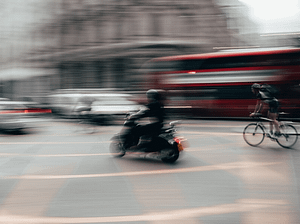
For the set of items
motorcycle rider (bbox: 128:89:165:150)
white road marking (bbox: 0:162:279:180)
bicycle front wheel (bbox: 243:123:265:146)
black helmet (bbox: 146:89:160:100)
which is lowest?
bicycle front wheel (bbox: 243:123:265:146)

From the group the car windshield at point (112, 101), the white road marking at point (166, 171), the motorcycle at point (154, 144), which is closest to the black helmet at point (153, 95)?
the motorcycle at point (154, 144)

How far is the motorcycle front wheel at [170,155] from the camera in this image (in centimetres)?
641

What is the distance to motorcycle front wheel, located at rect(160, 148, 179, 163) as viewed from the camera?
641cm

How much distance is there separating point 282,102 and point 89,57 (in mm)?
23382

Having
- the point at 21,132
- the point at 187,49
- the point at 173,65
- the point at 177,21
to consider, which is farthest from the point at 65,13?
the point at 21,132

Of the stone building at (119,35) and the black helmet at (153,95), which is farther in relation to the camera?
the stone building at (119,35)

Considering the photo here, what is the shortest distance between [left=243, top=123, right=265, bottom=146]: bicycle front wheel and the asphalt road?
23cm

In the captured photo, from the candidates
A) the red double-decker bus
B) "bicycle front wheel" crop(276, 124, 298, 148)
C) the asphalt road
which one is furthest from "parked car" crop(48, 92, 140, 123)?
"bicycle front wheel" crop(276, 124, 298, 148)

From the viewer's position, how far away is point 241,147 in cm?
818

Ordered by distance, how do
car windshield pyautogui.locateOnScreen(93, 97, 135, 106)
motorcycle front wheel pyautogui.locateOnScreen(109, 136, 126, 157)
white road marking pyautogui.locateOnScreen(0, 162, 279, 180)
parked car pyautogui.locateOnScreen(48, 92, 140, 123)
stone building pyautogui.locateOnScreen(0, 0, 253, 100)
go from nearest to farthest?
white road marking pyautogui.locateOnScreen(0, 162, 279, 180)
motorcycle front wheel pyautogui.locateOnScreen(109, 136, 126, 157)
parked car pyautogui.locateOnScreen(48, 92, 140, 123)
car windshield pyautogui.locateOnScreen(93, 97, 135, 106)
stone building pyautogui.locateOnScreen(0, 0, 253, 100)

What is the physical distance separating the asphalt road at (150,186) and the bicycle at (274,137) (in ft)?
0.68

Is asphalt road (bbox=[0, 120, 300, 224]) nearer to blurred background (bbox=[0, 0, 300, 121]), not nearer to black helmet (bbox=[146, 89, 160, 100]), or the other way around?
black helmet (bbox=[146, 89, 160, 100])

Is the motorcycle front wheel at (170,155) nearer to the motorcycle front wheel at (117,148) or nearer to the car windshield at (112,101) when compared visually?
the motorcycle front wheel at (117,148)

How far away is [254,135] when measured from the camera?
827 cm
